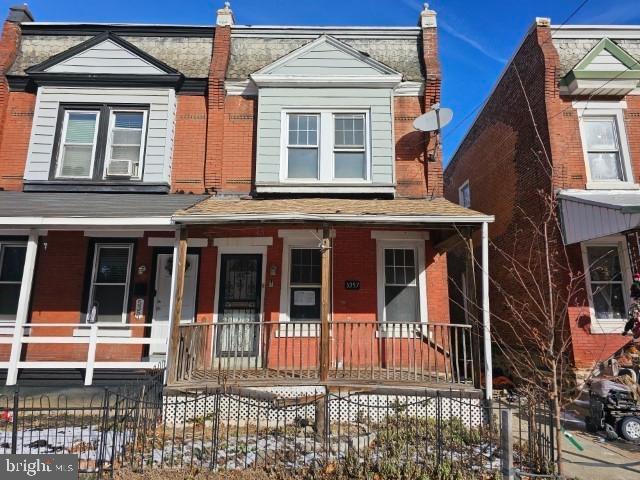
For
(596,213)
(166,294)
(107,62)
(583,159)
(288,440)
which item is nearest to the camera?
(288,440)

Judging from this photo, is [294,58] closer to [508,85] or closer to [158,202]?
[158,202]

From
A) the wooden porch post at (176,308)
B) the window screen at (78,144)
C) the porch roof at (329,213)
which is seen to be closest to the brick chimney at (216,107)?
the porch roof at (329,213)

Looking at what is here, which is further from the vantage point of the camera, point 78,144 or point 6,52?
point 6,52

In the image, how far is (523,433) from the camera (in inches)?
266

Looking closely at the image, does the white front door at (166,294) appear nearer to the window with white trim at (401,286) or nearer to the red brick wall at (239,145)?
the red brick wall at (239,145)

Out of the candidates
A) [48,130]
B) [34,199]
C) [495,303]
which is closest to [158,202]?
[34,199]

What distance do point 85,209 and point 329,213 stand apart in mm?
4672

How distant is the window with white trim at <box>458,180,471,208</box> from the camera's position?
14906mm

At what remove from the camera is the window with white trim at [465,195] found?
14906 mm

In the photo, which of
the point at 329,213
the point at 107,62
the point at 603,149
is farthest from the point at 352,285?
the point at 107,62

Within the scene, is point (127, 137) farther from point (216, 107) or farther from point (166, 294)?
point (166, 294)

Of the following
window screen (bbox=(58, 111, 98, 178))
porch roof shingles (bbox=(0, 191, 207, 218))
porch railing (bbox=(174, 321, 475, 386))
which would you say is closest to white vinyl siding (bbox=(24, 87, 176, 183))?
window screen (bbox=(58, 111, 98, 178))

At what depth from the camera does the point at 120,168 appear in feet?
30.7

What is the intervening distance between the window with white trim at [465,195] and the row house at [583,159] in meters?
2.89
